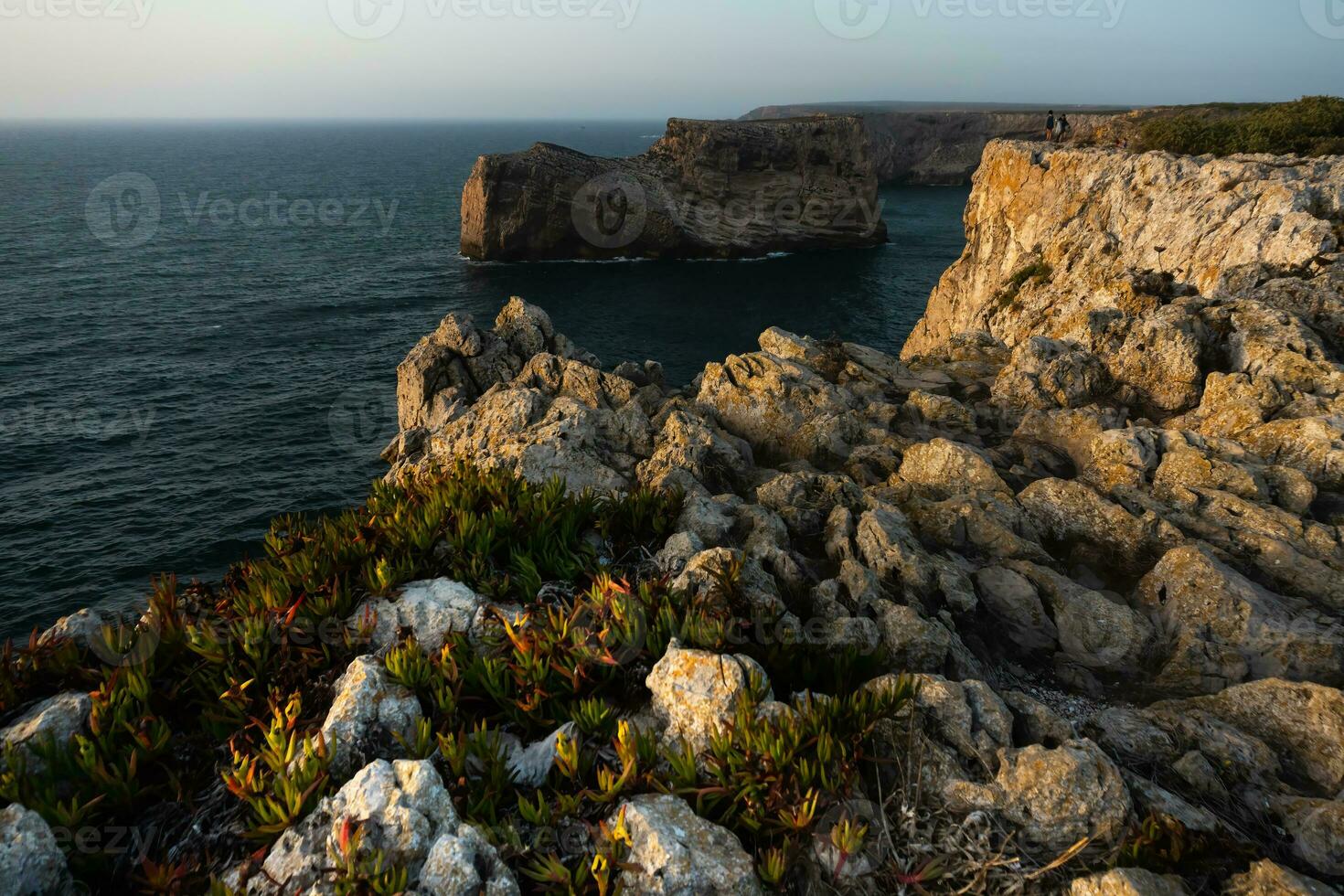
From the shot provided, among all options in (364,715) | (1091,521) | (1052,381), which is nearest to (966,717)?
(364,715)

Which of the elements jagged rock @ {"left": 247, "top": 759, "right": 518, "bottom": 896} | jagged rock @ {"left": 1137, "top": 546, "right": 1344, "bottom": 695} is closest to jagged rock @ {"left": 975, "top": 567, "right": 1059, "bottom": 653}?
jagged rock @ {"left": 1137, "top": 546, "right": 1344, "bottom": 695}

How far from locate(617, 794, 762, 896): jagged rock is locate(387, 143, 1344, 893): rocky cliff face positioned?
1.18 m

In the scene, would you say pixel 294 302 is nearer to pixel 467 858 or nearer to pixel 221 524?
pixel 221 524

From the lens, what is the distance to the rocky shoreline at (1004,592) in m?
6.11

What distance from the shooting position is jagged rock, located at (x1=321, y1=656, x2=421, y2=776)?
6.88m

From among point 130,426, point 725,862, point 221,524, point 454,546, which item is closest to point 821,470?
point 454,546

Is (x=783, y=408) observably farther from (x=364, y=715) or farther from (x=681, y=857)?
(x=681, y=857)

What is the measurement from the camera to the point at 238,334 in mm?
56344

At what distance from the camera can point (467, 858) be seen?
5.67m

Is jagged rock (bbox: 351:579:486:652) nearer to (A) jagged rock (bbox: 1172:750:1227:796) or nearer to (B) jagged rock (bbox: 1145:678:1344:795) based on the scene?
(A) jagged rock (bbox: 1172:750:1227:796)

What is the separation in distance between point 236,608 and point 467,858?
4791mm

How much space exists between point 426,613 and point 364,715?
6.05 ft

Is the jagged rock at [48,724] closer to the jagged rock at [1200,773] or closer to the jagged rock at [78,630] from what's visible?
the jagged rock at [78,630]

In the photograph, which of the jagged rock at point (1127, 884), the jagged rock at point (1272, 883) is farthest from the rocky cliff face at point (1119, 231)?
the jagged rock at point (1127, 884)
